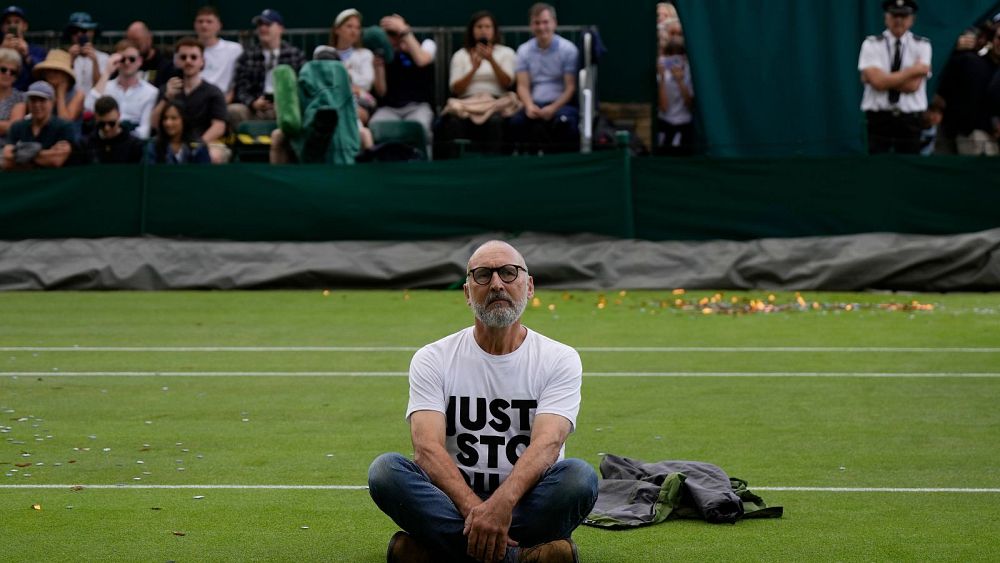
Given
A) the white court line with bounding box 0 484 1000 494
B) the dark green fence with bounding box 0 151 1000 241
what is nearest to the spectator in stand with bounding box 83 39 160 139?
the dark green fence with bounding box 0 151 1000 241

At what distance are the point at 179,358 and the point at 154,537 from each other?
6.05m

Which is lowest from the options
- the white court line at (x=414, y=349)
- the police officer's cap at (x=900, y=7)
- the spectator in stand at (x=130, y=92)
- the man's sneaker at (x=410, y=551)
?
the white court line at (x=414, y=349)

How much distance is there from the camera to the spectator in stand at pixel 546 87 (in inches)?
762

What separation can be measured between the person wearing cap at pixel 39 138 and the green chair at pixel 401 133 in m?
3.78

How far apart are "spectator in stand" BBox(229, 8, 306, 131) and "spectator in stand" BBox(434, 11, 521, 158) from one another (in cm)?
214

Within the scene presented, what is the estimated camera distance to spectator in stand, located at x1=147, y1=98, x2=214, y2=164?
19.1 meters

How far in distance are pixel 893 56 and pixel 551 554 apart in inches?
538

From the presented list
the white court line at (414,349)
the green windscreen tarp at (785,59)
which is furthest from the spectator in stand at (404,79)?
the white court line at (414,349)

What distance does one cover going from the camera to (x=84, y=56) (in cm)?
2105

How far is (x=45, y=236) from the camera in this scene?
1864 cm

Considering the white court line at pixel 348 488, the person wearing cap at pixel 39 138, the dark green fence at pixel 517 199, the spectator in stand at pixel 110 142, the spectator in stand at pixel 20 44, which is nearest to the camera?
the white court line at pixel 348 488

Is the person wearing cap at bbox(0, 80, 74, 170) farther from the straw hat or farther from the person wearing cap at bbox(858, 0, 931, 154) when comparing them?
the person wearing cap at bbox(858, 0, 931, 154)

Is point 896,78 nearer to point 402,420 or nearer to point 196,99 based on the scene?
point 196,99

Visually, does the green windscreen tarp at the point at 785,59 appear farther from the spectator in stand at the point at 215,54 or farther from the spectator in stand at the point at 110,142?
the spectator in stand at the point at 110,142
